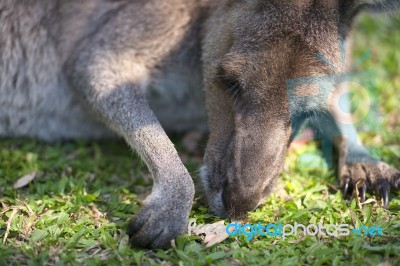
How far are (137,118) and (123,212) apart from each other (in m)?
0.58

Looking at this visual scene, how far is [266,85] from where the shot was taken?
8.97 feet

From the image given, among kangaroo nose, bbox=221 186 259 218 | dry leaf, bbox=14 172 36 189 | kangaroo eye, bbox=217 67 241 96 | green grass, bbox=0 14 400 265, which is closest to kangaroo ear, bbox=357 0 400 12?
green grass, bbox=0 14 400 265

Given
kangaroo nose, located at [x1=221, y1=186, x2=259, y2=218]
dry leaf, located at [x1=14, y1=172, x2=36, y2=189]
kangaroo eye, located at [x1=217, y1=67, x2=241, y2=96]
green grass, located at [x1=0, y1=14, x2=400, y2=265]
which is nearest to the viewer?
green grass, located at [x1=0, y1=14, x2=400, y2=265]

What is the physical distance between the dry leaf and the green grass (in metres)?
0.03

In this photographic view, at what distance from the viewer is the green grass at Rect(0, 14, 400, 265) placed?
8.43 feet

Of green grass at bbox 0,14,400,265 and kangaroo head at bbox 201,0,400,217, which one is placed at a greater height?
kangaroo head at bbox 201,0,400,217

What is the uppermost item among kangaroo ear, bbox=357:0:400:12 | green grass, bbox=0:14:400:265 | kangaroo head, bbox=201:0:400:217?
kangaroo ear, bbox=357:0:400:12

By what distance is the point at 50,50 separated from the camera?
3.69 m

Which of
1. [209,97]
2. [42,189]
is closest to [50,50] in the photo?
[42,189]

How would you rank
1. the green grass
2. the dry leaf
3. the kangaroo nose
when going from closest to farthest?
the green grass
the kangaroo nose
the dry leaf

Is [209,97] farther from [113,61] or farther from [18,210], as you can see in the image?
[18,210]

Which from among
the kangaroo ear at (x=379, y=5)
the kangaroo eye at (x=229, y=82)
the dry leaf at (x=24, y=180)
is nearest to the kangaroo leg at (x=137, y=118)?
the kangaroo eye at (x=229, y=82)

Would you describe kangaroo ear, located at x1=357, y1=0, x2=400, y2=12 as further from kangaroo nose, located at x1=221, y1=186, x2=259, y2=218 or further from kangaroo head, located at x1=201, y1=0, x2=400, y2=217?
kangaroo nose, located at x1=221, y1=186, x2=259, y2=218

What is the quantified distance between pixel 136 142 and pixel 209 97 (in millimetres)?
503
